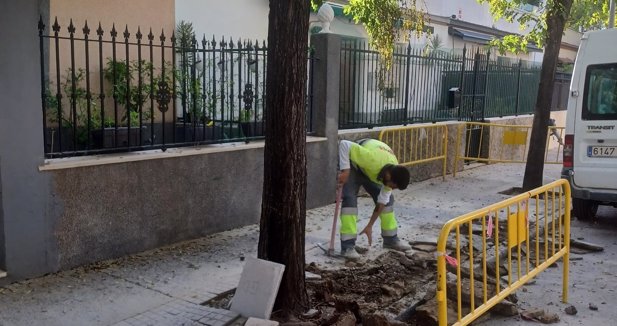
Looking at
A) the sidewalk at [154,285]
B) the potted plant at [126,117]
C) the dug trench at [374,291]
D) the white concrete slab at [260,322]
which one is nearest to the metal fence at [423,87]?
the sidewalk at [154,285]

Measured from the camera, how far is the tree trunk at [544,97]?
915 cm

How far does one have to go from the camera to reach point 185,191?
5.93 m

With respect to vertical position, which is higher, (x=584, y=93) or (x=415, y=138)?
(x=584, y=93)

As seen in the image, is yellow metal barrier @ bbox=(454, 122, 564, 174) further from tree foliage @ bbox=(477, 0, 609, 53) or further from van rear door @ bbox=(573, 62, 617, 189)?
van rear door @ bbox=(573, 62, 617, 189)

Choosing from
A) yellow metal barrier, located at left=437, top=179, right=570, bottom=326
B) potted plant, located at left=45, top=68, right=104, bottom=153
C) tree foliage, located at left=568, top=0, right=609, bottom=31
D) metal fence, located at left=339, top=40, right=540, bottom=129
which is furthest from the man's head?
tree foliage, located at left=568, top=0, right=609, bottom=31

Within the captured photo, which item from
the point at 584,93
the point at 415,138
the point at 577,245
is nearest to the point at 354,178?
the point at 577,245

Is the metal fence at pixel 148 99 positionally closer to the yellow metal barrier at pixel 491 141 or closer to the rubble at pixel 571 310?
the rubble at pixel 571 310

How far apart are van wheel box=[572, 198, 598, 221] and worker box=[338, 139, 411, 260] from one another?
341cm

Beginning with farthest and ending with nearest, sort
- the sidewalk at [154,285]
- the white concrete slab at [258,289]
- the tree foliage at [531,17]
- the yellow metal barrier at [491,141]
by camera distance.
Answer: the yellow metal barrier at [491,141], the tree foliage at [531,17], the sidewalk at [154,285], the white concrete slab at [258,289]

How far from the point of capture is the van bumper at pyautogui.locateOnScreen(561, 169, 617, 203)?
735 cm

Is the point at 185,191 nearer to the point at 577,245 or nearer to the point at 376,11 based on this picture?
the point at 376,11

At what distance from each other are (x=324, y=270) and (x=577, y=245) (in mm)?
3501

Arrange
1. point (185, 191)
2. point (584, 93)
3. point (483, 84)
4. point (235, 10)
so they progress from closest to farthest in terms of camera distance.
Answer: point (185, 191) → point (584, 93) → point (235, 10) → point (483, 84)

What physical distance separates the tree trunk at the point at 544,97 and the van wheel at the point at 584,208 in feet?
4.20
